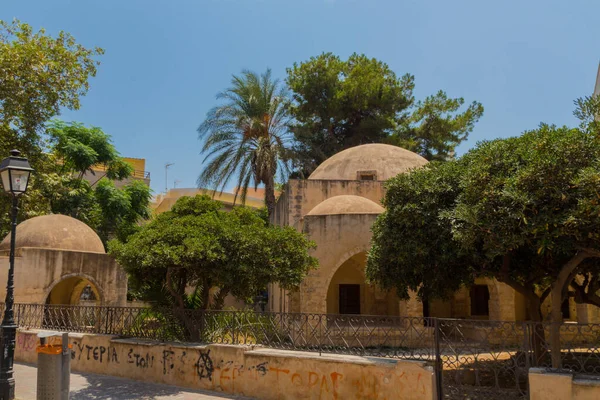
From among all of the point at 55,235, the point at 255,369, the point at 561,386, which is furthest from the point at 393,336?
the point at 55,235

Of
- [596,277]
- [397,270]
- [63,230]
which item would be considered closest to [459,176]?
[397,270]

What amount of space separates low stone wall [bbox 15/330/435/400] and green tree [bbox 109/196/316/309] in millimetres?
1358

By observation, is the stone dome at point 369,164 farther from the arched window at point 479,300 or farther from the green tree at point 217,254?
the green tree at point 217,254

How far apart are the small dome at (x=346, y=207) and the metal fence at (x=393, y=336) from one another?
14.5ft

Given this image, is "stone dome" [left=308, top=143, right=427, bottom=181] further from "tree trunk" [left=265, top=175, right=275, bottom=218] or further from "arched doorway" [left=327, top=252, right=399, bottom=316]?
"arched doorway" [left=327, top=252, right=399, bottom=316]

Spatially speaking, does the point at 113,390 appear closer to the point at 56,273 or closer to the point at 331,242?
the point at 56,273

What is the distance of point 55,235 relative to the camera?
1454 cm

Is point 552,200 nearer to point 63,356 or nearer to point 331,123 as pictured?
point 63,356

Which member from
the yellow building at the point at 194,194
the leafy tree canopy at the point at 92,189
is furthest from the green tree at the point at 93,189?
the yellow building at the point at 194,194

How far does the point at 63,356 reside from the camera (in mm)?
6031

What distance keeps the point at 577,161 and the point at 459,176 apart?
234 cm

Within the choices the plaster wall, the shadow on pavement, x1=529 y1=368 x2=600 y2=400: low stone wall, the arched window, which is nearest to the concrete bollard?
the shadow on pavement

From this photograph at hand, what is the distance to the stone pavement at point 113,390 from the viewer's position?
7.94m

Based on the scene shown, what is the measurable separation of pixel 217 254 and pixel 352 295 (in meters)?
10.0
